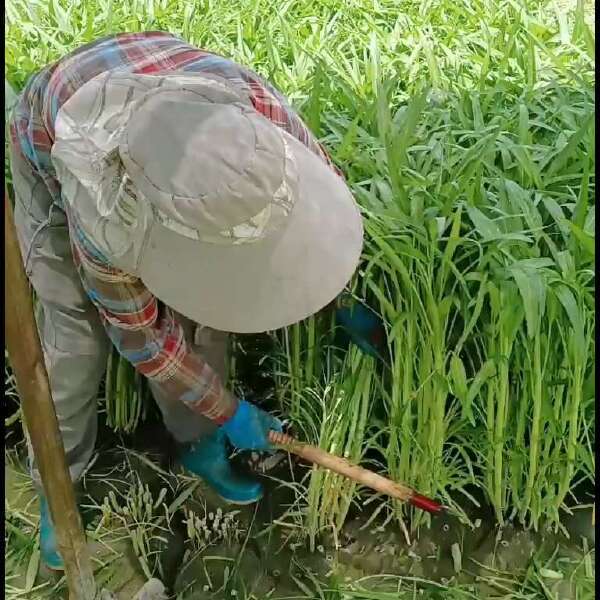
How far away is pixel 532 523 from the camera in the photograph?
5.60 feet

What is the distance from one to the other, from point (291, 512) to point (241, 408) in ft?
1.18

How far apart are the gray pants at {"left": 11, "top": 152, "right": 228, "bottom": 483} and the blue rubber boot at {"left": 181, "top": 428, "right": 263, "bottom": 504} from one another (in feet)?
0.41

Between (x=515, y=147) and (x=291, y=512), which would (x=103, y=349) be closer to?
(x=291, y=512)

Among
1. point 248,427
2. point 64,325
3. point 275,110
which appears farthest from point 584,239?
point 64,325

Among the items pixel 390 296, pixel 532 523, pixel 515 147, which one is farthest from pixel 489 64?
pixel 532 523

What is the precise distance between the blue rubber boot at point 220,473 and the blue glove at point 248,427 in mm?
248

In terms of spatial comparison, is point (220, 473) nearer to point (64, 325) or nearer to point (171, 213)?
point (64, 325)

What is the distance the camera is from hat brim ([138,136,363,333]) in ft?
3.67

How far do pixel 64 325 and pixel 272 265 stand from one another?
0.63 metres

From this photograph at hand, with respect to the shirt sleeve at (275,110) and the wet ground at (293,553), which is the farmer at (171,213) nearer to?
the shirt sleeve at (275,110)

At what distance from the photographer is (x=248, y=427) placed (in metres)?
1.54

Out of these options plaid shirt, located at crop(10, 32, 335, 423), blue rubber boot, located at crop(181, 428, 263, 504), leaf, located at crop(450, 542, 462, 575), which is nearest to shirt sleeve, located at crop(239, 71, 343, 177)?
plaid shirt, located at crop(10, 32, 335, 423)

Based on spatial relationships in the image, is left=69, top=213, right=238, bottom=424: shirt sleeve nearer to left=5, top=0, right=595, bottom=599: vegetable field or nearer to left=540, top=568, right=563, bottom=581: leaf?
left=5, top=0, right=595, bottom=599: vegetable field

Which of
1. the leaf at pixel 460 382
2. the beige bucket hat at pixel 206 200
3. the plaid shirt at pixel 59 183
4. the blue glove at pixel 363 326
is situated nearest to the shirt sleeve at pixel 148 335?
the plaid shirt at pixel 59 183
